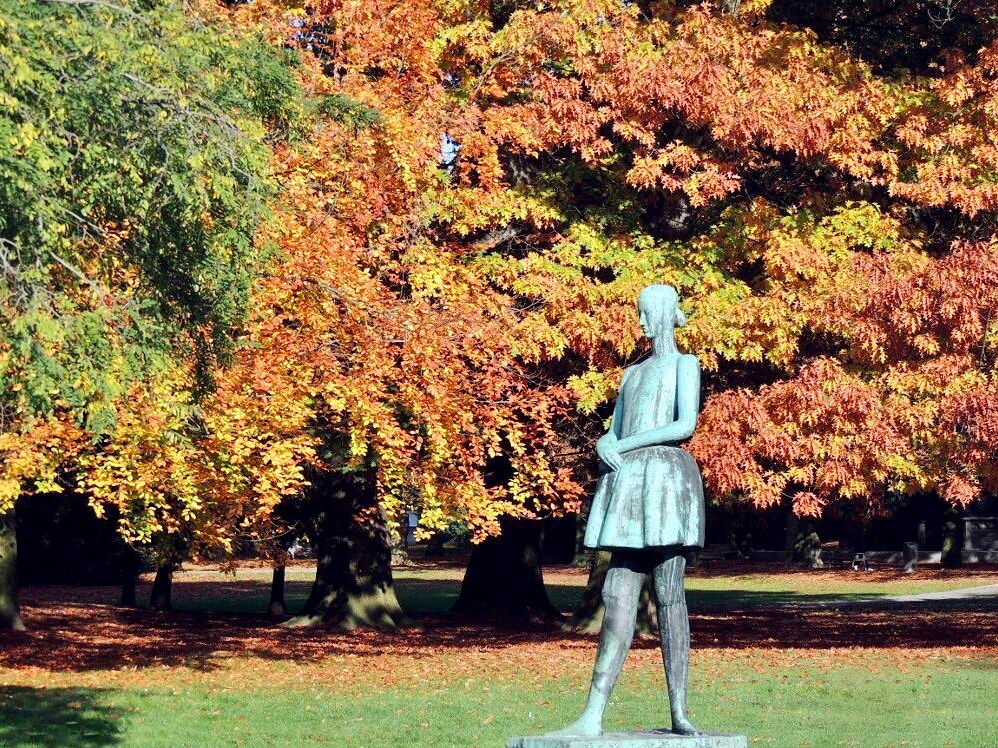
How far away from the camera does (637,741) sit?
8.72 metres

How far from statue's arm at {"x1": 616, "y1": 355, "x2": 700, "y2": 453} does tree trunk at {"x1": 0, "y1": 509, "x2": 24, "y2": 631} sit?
21466 millimetres

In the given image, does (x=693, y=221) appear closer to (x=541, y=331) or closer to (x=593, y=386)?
(x=593, y=386)

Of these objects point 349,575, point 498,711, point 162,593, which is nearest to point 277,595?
point 349,575

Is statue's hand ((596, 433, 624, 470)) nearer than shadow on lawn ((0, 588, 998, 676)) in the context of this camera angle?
Yes

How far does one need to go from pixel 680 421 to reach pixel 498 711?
9.08 metres

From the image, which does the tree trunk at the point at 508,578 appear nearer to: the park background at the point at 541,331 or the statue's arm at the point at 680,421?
the park background at the point at 541,331

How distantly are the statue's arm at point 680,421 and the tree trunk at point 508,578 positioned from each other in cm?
2194

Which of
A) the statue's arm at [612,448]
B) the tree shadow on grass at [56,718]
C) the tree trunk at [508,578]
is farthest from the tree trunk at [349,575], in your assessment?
the statue's arm at [612,448]

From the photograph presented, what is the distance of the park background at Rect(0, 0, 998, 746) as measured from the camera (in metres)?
17.7

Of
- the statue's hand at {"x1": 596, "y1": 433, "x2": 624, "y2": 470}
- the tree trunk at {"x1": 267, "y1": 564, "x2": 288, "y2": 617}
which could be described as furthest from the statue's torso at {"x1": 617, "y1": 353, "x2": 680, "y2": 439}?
the tree trunk at {"x1": 267, "y1": 564, "x2": 288, "y2": 617}

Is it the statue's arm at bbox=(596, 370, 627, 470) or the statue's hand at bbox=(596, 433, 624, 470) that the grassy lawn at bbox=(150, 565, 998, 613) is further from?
the statue's hand at bbox=(596, 433, 624, 470)

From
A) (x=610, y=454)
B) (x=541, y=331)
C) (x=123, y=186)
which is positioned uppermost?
(x=541, y=331)

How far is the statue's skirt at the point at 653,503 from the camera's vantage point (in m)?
9.16

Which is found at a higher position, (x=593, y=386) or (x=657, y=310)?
(x=593, y=386)
